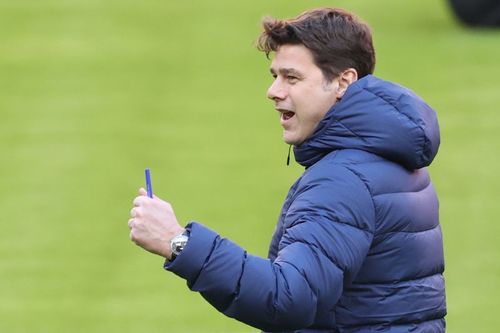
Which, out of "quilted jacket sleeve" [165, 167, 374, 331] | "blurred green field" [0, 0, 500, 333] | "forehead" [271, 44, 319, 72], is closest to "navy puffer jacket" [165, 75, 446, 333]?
"quilted jacket sleeve" [165, 167, 374, 331]

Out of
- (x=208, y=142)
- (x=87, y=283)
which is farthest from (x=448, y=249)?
(x=208, y=142)

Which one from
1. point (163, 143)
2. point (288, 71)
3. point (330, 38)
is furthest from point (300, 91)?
point (163, 143)

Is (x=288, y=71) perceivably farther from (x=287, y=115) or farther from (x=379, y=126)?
(x=379, y=126)

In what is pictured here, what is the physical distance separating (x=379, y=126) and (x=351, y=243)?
40 centimetres

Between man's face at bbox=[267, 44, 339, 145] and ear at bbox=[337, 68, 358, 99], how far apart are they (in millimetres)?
11

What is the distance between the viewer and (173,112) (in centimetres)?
1528

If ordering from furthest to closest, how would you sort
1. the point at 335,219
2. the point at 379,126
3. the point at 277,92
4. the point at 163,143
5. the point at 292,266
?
1. the point at 163,143
2. the point at 277,92
3. the point at 379,126
4. the point at 335,219
5. the point at 292,266

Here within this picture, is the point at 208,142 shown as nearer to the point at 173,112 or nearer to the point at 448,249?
the point at 173,112

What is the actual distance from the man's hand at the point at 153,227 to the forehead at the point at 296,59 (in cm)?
63

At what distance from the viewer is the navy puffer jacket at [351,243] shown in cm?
403

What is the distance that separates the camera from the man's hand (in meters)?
4.06

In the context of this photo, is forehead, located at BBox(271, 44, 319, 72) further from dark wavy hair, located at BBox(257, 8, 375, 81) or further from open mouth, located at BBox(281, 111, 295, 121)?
open mouth, located at BBox(281, 111, 295, 121)

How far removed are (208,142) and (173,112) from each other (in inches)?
36.7

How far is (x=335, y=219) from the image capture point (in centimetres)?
412
